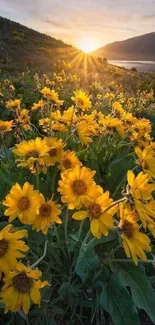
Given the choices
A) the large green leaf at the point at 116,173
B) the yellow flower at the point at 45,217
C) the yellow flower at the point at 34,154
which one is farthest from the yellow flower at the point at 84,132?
the yellow flower at the point at 45,217

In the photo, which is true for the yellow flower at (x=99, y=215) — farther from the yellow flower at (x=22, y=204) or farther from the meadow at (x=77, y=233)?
the yellow flower at (x=22, y=204)

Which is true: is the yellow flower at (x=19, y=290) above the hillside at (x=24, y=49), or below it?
above

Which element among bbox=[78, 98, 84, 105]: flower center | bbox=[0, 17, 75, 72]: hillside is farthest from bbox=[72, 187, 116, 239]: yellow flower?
bbox=[0, 17, 75, 72]: hillside

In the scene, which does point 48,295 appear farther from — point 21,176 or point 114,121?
point 114,121

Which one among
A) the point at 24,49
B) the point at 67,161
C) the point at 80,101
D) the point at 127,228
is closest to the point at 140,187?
the point at 127,228

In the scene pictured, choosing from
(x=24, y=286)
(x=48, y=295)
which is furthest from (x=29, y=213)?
(x=48, y=295)

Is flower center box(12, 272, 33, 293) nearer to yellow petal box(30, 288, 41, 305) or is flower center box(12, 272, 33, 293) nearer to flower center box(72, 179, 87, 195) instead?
yellow petal box(30, 288, 41, 305)
